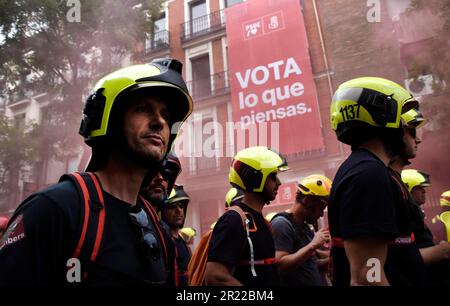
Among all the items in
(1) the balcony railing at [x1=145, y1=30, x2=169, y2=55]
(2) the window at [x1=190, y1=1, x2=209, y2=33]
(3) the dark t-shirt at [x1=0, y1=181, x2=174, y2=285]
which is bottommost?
(3) the dark t-shirt at [x1=0, y1=181, x2=174, y2=285]

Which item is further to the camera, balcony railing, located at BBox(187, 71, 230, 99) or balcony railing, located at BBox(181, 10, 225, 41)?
balcony railing, located at BBox(187, 71, 230, 99)

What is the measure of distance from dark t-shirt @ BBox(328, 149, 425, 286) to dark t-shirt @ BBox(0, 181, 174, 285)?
71 cm

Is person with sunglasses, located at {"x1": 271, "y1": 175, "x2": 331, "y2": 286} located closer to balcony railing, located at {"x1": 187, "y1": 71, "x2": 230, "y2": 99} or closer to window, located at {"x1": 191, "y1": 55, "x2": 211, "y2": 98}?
balcony railing, located at {"x1": 187, "y1": 71, "x2": 230, "y2": 99}

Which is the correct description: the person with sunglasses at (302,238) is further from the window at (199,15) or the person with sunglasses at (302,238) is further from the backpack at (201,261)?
the window at (199,15)

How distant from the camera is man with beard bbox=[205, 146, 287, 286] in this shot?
1.76m

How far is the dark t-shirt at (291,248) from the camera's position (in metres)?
2.46

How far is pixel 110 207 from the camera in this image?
1.04 m

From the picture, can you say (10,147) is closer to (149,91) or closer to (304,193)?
(304,193)

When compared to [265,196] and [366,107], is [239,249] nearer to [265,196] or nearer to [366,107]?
[265,196]

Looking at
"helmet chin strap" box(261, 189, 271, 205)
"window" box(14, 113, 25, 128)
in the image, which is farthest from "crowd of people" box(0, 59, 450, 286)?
"window" box(14, 113, 25, 128)

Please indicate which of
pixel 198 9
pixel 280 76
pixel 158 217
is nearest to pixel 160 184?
pixel 158 217

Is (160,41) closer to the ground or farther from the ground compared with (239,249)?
farther from the ground

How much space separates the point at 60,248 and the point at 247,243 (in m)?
1.19
